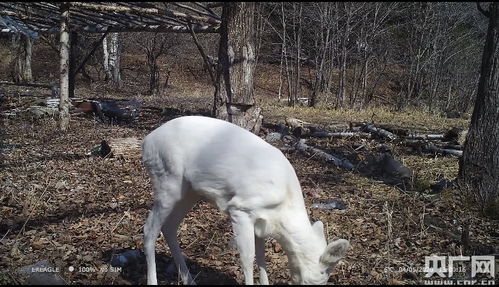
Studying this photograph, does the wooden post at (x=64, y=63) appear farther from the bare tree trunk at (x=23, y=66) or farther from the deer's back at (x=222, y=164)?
the bare tree trunk at (x=23, y=66)

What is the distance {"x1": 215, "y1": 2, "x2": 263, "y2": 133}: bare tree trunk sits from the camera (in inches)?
352

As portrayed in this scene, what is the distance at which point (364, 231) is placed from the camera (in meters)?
5.35

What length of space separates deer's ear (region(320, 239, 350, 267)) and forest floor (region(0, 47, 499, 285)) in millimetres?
774

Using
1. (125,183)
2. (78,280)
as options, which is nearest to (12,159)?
(125,183)

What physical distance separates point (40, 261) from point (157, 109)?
36.1 ft

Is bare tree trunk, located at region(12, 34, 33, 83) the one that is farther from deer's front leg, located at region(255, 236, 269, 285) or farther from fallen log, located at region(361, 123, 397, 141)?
deer's front leg, located at region(255, 236, 269, 285)

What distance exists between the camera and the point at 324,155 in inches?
338

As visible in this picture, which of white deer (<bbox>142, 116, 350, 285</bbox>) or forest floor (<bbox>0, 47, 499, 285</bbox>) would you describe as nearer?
white deer (<bbox>142, 116, 350, 285</bbox>)

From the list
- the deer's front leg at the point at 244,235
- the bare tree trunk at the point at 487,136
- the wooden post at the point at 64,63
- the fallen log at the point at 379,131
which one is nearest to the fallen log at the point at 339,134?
the fallen log at the point at 379,131

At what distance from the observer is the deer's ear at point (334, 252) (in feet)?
11.0

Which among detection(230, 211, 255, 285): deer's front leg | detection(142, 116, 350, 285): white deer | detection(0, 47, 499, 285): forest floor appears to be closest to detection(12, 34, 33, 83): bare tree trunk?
detection(0, 47, 499, 285): forest floor

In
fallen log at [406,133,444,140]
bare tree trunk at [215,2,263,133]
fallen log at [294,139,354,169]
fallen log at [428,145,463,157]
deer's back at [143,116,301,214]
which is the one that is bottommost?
fallen log at [294,139,354,169]

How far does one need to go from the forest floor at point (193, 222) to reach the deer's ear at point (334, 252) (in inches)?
30.5

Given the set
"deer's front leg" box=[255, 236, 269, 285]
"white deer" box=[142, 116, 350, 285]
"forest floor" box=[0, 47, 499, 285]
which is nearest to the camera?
"white deer" box=[142, 116, 350, 285]
